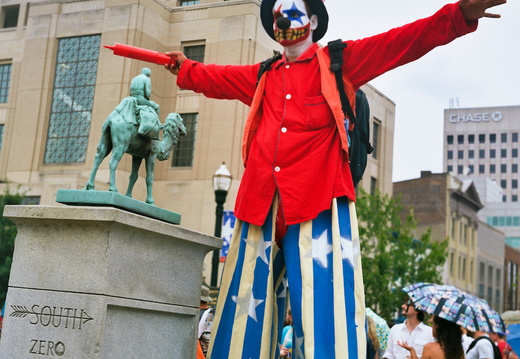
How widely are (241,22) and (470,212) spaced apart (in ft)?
132

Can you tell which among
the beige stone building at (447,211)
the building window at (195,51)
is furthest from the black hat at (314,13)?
the beige stone building at (447,211)

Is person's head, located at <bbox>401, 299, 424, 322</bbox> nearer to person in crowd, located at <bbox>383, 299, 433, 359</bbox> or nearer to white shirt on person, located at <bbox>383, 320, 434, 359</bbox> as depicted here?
person in crowd, located at <bbox>383, 299, 433, 359</bbox>

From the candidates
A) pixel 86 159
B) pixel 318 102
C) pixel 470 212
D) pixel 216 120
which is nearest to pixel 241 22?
pixel 216 120

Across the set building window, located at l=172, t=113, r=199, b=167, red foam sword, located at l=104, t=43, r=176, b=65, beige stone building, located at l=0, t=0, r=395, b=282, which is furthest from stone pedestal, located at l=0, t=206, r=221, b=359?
building window, located at l=172, t=113, r=199, b=167

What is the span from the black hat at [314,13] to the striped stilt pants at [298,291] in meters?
1.19

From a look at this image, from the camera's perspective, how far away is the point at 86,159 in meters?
36.1

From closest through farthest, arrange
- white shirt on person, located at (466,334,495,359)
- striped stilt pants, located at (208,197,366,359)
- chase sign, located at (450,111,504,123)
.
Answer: striped stilt pants, located at (208,197,366,359) < white shirt on person, located at (466,334,495,359) < chase sign, located at (450,111,504,123)

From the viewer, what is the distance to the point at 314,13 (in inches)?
198

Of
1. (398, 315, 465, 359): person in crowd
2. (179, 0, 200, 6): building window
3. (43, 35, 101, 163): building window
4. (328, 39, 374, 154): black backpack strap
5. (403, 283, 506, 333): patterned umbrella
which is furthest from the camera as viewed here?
(179, 0, 200, 6): building window

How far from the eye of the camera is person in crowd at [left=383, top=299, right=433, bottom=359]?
27.3 ft

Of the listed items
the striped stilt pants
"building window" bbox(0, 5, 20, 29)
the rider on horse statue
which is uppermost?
"building window" bbox(0, 5, 20, 29)

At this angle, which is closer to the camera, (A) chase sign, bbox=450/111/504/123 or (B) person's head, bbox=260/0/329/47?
(B) person's head, bbox=260/0/329/47

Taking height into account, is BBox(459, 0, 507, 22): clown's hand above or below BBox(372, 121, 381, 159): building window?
below

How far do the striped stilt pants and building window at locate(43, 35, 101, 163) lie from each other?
32723mm
